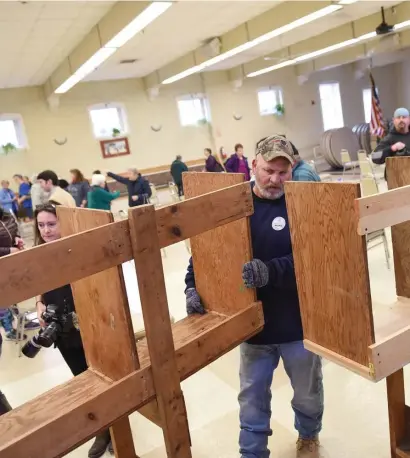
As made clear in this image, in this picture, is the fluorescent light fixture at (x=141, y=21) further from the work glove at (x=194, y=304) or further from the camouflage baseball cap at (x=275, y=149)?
the work glove at (x=194, y=304)

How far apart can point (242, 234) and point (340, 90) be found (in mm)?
17168

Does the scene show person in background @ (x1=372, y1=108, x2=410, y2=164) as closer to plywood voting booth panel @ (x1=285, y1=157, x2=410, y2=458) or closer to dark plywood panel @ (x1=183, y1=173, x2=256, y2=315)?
plywood voting booth panel @ (x1=285, y1=157, x2=410, y2=458)

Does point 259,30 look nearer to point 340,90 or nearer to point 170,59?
point 170,59

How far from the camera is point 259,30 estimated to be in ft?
26.4

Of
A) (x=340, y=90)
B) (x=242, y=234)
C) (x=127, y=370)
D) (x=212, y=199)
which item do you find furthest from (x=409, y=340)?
(x=340, y=90)

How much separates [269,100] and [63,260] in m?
15.8

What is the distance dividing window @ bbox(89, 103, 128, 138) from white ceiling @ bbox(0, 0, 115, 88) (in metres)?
3.35

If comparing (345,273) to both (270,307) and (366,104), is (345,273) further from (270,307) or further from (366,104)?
(366,104)

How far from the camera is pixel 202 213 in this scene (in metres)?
→ 1.46

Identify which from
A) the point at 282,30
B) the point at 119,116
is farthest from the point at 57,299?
the point at 119,116

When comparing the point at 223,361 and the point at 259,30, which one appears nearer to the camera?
the point at 223,361

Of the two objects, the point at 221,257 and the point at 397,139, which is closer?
the point at 221,257

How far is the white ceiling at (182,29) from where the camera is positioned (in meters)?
7.03

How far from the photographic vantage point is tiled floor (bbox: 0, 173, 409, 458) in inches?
89.7
